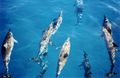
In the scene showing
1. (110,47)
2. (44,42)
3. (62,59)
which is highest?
(44,42)

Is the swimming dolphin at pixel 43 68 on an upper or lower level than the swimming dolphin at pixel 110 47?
lower

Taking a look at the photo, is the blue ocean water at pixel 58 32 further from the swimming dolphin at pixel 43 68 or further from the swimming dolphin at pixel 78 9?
the swimming dolphin at pixel 43 68

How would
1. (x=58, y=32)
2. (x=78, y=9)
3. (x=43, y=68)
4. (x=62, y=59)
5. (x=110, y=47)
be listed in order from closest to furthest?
(x=62, y=59), (x=110, y=47), (x=43, y=68), (x=78, y=9), (x=58, y=32)

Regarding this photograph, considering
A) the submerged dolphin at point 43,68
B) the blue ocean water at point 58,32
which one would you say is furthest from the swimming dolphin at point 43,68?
the blue ocean water at point 58,32

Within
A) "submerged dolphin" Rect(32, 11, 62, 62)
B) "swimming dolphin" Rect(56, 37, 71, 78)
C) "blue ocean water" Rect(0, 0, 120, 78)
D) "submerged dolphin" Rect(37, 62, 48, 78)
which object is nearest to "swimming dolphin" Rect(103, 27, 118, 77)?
"blue ocean water" Rect(0, 0, 120, 78)

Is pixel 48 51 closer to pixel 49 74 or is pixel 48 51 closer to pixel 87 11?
pixel 49 74

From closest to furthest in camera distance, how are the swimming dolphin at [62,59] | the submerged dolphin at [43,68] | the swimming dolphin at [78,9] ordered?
1. the swimming dolphin at [62,59]
2. the submerged dolphin at [43,68]
3. the swimming dolphin at [78,9]

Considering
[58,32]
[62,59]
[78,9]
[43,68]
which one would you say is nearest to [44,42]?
[62,59]

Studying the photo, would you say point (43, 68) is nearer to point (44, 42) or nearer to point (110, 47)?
point (44, 42)

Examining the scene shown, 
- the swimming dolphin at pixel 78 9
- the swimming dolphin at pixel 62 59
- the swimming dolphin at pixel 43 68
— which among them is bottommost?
the swimming dolphin at pixel 43 68
